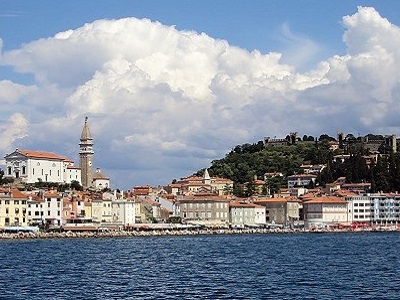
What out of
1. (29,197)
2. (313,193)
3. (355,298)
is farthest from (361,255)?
(313,193)

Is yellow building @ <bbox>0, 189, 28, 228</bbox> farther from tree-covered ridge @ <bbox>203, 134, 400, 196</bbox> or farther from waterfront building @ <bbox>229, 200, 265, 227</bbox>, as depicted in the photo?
tree-covered ridge @ <bbox>203, 134, 400, 196</bbox>

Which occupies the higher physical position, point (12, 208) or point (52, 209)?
point (12, 208)

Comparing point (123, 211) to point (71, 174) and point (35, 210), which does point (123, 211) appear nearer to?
point (35, 210)

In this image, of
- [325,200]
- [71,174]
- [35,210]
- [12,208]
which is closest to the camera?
[12,208]

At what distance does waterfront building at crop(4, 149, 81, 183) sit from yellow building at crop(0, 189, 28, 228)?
18.2 metres

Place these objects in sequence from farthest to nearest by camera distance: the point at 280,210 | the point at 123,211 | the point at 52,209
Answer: the point at 280,210
the point at 123,211
the point at 52,209

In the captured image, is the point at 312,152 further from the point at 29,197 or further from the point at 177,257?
the point at 177,257

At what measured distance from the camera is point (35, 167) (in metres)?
123

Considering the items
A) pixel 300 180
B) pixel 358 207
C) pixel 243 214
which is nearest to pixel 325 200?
pixel 358 207

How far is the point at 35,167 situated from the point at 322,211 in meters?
42.5

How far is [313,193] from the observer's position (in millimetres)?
143625

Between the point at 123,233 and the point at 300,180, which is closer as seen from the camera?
the point at 123,233

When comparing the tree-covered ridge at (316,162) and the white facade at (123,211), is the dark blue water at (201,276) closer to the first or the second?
the white facade at (123,211)

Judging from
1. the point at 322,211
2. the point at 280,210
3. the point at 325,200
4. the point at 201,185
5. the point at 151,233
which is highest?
the point at 201,185
